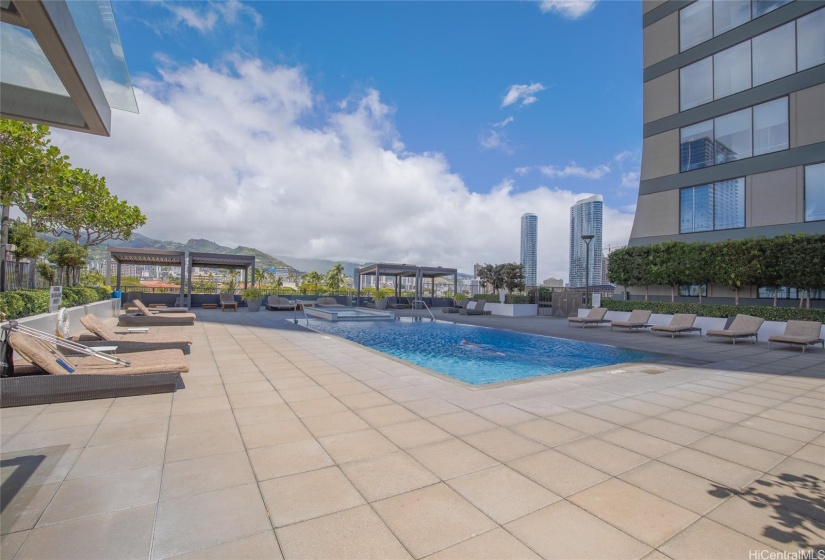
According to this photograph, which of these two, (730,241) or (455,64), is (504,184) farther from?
(730,241)

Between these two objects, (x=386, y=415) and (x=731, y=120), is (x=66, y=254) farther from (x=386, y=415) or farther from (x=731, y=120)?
(x=731, y=120)

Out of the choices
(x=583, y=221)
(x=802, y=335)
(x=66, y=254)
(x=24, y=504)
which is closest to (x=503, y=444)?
(x=24, y=504)

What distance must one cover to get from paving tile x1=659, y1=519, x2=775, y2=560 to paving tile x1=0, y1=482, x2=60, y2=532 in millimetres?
3434

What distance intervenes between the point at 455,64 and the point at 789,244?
13353 millimetres

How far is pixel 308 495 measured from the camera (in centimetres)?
247

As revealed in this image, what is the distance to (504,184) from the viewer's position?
2692cm

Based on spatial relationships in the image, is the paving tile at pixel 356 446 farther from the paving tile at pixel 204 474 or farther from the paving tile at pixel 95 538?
the paving tile at pixel 95 538

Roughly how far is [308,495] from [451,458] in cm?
115

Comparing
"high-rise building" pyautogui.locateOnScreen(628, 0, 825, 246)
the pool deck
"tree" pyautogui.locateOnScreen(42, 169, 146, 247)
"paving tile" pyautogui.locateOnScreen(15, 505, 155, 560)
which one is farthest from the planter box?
"paving tile" pyautogui.locateOnScreen(15, 505, 155, 560)

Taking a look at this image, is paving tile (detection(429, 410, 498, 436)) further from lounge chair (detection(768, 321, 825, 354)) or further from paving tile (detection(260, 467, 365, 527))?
lounge chair (detection(768, 321, 825, 354))

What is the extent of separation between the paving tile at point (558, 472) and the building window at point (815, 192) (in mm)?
16212

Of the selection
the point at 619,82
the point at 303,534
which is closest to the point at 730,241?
the point at 619,82

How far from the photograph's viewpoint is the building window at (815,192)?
12.9 meters

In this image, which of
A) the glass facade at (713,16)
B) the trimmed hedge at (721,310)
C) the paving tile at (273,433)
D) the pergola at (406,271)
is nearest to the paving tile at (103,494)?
the paving tile at (273,433)
